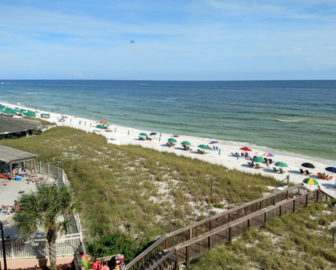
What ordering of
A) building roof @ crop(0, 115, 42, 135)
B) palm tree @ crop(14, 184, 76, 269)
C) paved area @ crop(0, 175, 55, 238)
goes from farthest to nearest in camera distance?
building roof @ crop(0, 115, 42, 135)
paved area @ crop(0, 175, 55, 238)
palm tree @ crop(14, 184, 76, 269)

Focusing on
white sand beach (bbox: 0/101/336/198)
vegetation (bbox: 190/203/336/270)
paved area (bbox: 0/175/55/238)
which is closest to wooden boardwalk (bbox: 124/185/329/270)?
vegetation (bbox: 190/203/336/270)

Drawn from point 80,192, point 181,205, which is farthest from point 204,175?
point 80,192

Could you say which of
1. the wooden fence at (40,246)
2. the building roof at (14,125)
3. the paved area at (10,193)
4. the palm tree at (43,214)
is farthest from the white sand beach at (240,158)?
the palm tree at (43,214)

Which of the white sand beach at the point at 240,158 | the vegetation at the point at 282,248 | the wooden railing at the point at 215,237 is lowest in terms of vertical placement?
the white sand beach at the point at 240,158

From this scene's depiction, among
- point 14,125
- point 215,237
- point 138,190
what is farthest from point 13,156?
point 14,125

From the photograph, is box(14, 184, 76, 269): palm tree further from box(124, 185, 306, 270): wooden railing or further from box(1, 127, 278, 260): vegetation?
box(124, 185, 306, 270): wooden railing

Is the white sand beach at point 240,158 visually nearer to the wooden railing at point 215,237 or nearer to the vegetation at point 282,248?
the vegetation at point 282,248
